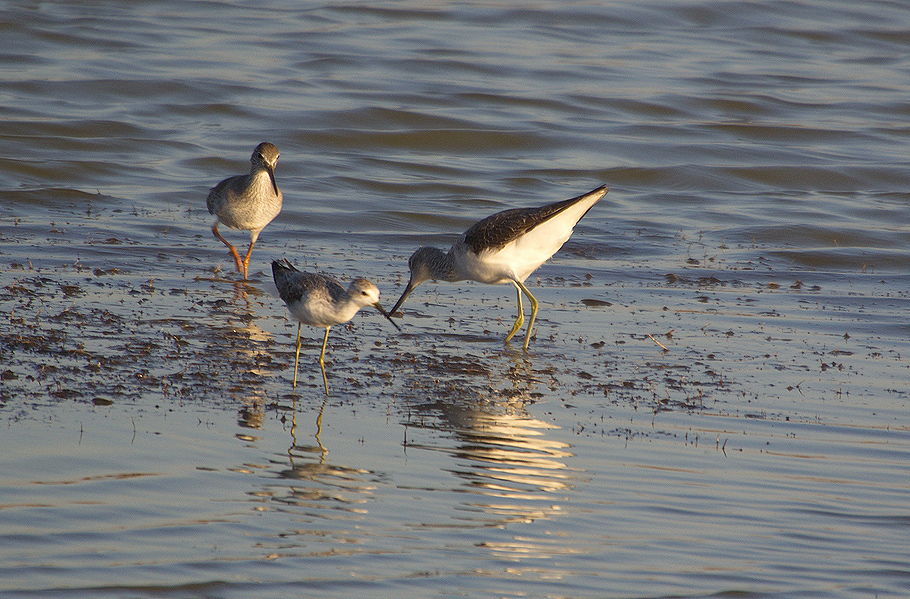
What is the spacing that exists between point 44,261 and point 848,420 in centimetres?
681

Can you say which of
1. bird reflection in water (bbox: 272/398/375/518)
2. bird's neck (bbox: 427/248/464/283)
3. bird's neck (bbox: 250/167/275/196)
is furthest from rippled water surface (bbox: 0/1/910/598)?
bird's neck (bbox: 250/167/275/196)

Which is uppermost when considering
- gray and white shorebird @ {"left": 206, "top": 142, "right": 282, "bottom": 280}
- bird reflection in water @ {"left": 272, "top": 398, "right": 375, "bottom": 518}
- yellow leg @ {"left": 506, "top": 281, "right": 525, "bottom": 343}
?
gray and white shorebird @ {"left": 206, "top": 142, "right": 282, "bottom": 280}

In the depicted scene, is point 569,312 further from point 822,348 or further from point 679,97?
point 679,97

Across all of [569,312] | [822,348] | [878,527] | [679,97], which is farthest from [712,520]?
[679,97]

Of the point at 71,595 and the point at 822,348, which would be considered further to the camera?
the point at 822,348

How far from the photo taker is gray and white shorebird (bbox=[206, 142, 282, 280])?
33.2ft

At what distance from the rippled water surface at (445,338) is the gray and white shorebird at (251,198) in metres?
0.47

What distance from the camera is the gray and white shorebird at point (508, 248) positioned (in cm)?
832

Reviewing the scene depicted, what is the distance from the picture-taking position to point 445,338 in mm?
8125

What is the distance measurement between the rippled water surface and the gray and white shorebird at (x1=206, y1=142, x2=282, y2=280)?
474mm

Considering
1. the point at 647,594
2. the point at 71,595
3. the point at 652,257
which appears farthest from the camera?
the point at 652,257

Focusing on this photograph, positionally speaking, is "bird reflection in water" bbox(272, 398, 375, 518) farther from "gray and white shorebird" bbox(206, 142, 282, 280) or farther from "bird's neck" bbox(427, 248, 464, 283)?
"gray and white shorebird" bbox(206, 142, 282, 280)

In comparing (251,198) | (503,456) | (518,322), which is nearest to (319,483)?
(503,456)

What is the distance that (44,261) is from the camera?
382 inches
